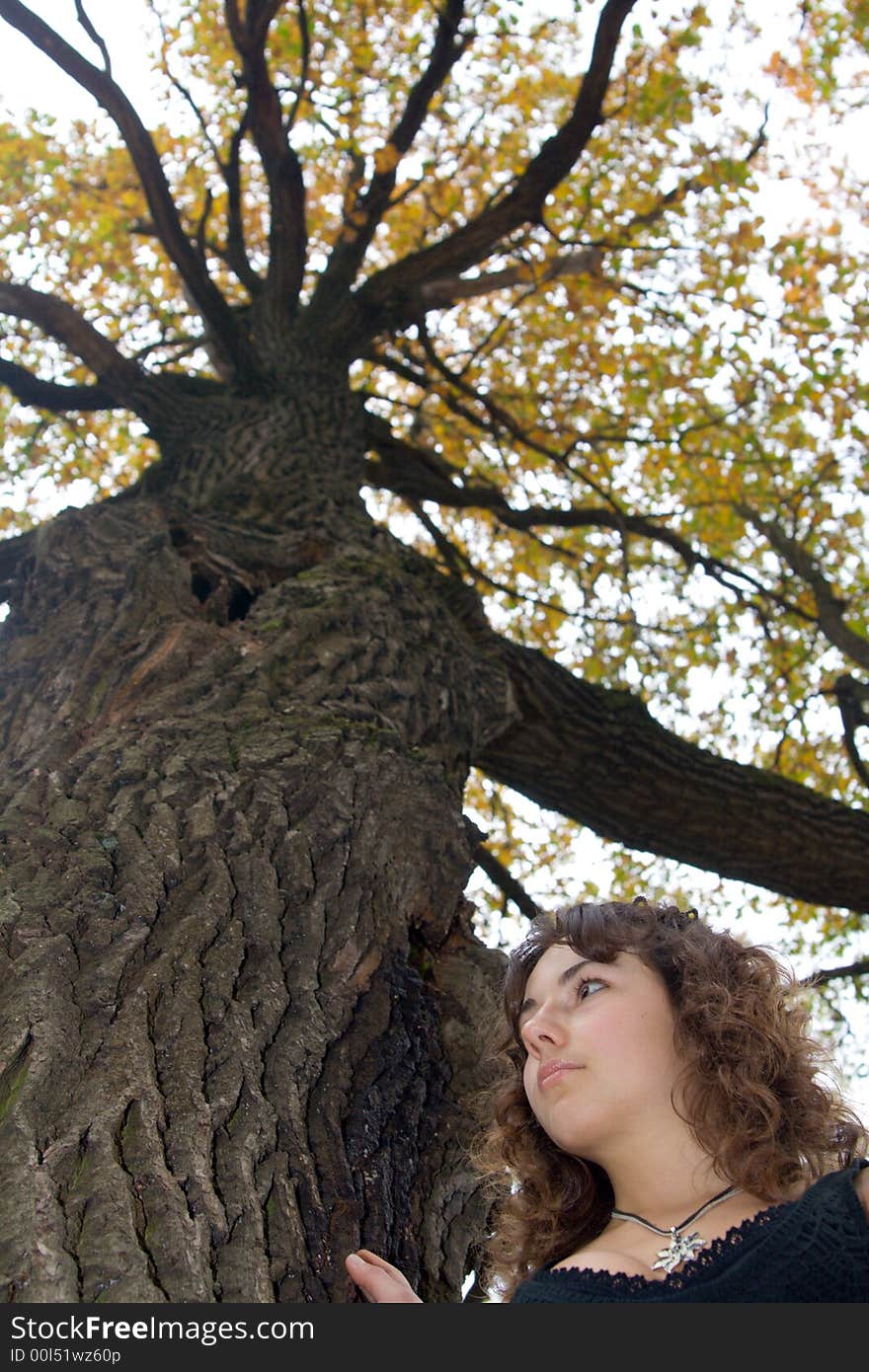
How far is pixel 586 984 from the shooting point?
237cm

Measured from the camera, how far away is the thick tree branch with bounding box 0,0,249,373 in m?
4.39

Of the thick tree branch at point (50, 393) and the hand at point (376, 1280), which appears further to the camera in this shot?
the thick tree branch at point (50, 393)

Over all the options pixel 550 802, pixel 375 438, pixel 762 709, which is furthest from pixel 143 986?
pixel 762 709

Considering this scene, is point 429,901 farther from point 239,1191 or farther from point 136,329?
point 136,329

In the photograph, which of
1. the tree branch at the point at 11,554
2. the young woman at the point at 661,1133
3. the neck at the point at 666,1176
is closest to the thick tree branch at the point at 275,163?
the tree branch at the point at 11,554

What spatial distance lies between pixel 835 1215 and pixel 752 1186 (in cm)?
21

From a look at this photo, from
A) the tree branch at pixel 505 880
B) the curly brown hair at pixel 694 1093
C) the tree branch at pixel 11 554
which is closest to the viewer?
the curly brown hair at pixel 694 1093

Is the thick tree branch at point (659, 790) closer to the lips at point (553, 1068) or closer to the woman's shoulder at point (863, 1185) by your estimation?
the lips at point (553, 1068)

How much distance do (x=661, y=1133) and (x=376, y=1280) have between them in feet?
1.90

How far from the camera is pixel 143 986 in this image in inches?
84.0

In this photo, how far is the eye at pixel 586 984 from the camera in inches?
92.3

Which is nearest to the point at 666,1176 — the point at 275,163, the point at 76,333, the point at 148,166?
the point at 148,166

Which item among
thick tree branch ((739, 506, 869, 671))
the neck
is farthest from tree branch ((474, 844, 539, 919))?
the neck

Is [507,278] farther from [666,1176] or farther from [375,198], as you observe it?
[666,1176]
